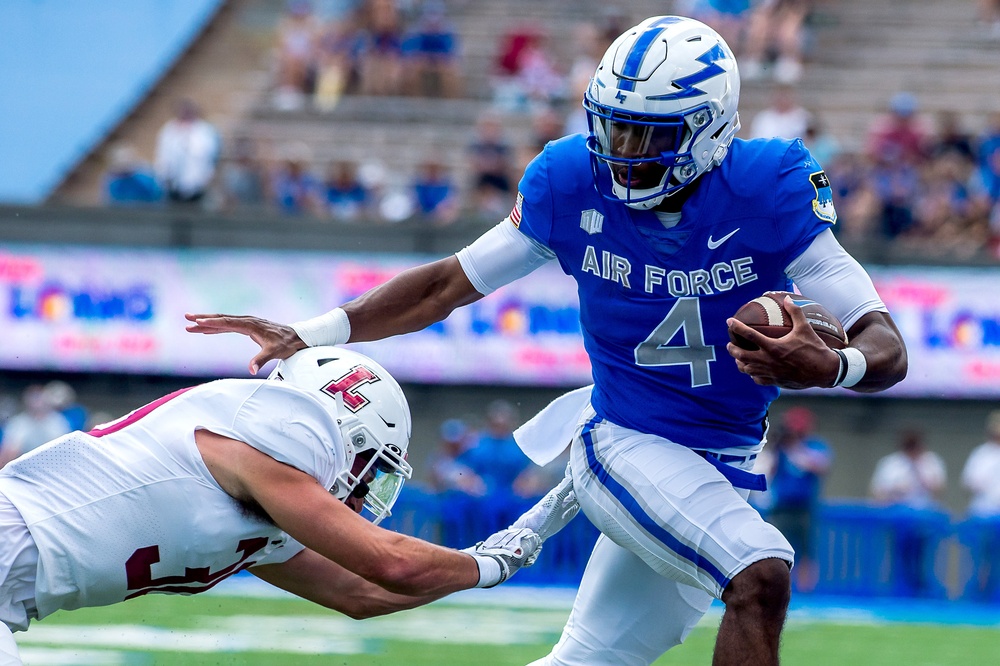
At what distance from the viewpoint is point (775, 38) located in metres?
14.8

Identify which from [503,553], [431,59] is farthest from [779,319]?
[431,59]

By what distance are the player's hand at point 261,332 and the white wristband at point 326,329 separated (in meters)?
0.03

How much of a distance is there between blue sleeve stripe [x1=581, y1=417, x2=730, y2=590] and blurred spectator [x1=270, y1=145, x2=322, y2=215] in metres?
9.04

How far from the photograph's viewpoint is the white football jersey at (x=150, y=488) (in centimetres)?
378

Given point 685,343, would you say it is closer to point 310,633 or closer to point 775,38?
point 310,633

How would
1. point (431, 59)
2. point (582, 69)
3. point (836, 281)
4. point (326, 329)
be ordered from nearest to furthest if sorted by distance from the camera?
point (836, 281) < point (326, 329) < point (582, 69) < point (431, 59)

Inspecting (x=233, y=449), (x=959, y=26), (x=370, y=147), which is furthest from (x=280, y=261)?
(x=233, y=449)

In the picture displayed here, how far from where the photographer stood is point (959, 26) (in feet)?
51.0

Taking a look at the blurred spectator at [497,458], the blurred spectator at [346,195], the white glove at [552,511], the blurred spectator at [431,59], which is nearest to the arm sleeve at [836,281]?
the white glove at [552,511]

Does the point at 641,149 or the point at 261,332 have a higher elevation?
the point at 641,149

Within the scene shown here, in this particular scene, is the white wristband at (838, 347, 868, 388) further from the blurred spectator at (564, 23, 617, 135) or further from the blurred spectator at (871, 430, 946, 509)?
the blurred spectator at (564, 23, 617, 135)

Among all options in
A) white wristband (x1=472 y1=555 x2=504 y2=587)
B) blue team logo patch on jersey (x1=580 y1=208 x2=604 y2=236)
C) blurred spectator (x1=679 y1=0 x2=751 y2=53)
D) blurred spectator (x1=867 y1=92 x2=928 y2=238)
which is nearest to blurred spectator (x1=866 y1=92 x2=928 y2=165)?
blurred spectator (x1=867 y1=92 x2=928 y2=238)

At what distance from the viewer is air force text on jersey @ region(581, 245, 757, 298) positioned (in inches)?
171

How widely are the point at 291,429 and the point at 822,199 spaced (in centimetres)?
173
